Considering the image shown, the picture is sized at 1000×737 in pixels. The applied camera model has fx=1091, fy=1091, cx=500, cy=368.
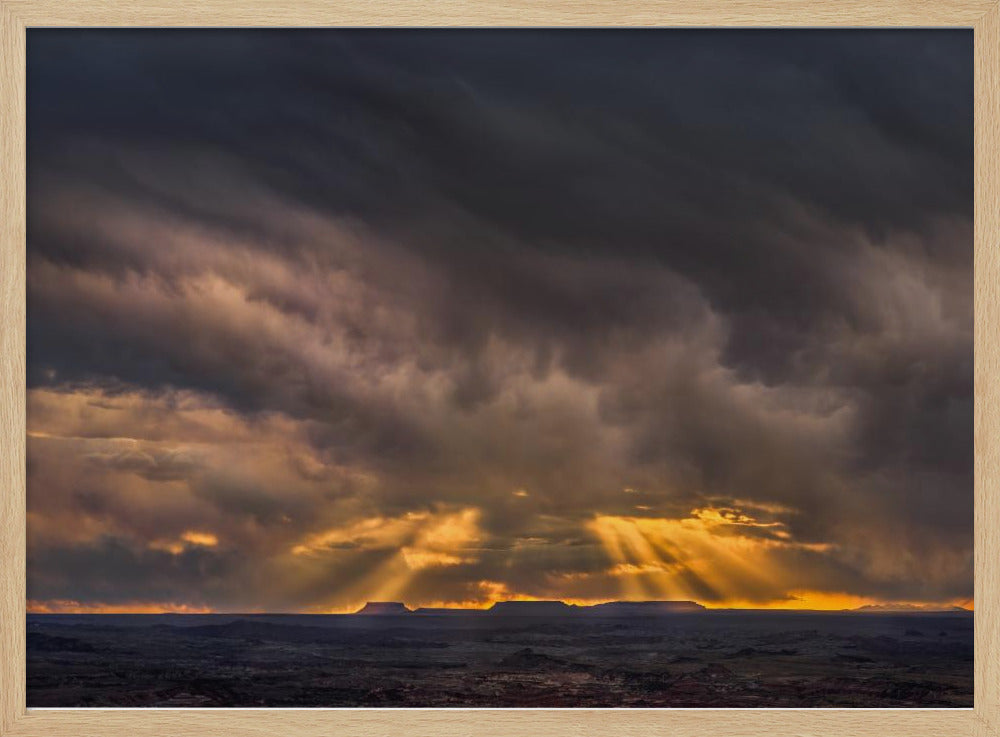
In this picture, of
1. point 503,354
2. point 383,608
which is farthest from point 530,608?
point 503,354

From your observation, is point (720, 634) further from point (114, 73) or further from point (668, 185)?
point (114, 73)

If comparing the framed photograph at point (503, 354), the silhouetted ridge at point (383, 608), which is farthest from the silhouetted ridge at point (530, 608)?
the silhouetted ridge at point (383, 608)

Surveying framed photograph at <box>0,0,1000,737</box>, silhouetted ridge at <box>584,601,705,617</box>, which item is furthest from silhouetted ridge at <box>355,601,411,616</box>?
silhouetted ridge at <box>584,601,705,617</box>

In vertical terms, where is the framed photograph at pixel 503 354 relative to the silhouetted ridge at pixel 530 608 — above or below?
above

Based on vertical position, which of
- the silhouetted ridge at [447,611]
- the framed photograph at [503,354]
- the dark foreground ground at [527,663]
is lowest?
the dark foreground ground at [527,663]

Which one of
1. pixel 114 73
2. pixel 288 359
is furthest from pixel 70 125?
pixel 288 359

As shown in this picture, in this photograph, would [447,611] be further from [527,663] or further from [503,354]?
[503,354]

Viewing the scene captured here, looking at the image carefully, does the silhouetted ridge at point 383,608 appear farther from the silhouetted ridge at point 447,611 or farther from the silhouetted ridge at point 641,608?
the silhouetted ridge at point 641,608

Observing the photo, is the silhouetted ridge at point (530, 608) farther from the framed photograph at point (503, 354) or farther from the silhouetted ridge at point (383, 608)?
the silhouetted ridge at point (383, 608)
